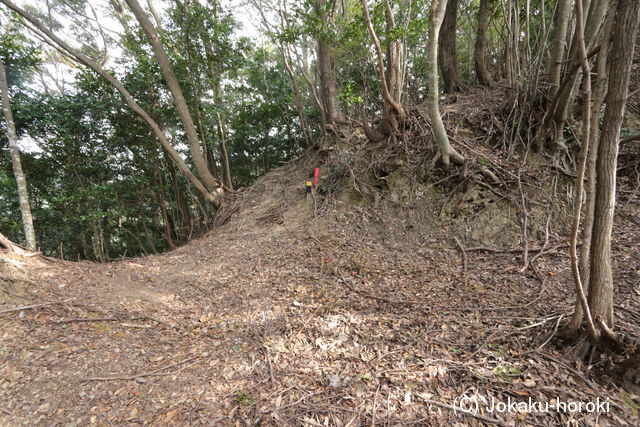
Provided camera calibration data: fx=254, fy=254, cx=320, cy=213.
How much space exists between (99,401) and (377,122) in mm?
7804

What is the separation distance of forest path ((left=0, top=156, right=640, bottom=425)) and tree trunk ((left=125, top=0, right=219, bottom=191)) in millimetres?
4760

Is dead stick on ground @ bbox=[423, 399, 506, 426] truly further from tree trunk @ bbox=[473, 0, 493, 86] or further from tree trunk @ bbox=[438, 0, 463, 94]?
tree trunk @ bbox=[473, 0, 493, 86]

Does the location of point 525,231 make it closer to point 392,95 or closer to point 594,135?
point 594,135

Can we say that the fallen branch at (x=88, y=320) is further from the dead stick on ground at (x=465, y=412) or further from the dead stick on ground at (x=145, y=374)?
the dead stick on ground at (x=465, y=412)

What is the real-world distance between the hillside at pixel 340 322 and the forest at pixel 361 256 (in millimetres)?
22

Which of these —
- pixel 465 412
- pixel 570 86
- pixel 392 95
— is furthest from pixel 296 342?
pixel 570 86

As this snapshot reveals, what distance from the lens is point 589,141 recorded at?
2.09 m

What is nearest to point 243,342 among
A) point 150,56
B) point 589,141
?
point 589,141

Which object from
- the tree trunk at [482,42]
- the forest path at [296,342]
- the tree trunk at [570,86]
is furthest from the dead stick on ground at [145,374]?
the tree trunk at [482,42]

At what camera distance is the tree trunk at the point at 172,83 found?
23.6ft

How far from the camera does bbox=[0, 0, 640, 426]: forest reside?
81.7 inches

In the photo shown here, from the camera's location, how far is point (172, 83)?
7781 millimetres

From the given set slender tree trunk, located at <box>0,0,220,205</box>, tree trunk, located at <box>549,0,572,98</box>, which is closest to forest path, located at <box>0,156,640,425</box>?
tree trunk, located at <box>549,0,572,98</box>

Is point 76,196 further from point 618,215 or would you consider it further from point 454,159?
point 618,215
